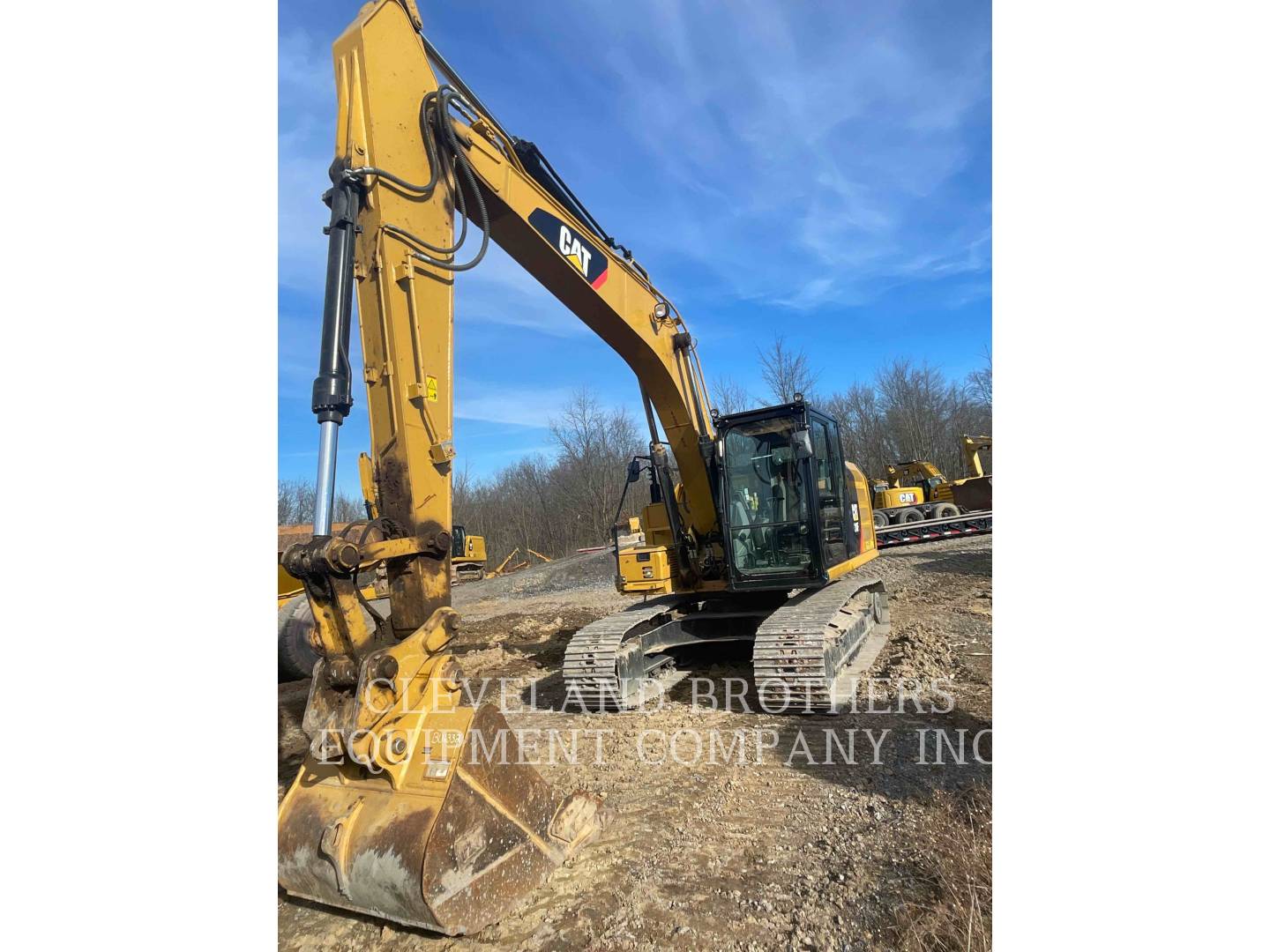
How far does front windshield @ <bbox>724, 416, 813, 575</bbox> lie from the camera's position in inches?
267

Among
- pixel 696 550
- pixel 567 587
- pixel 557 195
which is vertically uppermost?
pixel 557 195

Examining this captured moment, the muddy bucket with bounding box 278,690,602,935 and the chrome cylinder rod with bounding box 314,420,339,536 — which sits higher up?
the chrome cylinder rod with bounding box 314,420,339,536

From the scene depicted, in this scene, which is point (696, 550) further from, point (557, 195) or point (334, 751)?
point (334, 751)

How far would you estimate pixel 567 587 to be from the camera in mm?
20766

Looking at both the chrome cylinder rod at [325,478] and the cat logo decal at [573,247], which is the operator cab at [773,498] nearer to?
the cat logo decal at [573,247]

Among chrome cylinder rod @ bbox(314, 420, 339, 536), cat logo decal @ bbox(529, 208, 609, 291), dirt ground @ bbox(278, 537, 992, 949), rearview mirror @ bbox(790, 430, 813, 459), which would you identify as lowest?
dirt ground @ bbox(278, 537, 992, 949)

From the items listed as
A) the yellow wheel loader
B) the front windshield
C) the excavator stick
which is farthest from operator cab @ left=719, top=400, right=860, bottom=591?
the yellow wheel loader

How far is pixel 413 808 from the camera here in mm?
3010

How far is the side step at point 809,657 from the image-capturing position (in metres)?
5.63

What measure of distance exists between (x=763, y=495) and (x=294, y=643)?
20.0ft

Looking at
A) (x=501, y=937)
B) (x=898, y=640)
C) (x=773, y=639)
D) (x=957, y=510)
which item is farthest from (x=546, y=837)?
(x=957, y=510)

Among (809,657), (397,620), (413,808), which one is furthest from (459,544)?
(413,808)

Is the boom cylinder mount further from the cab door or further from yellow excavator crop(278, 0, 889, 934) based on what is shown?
the cab door

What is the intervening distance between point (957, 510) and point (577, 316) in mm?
17906
